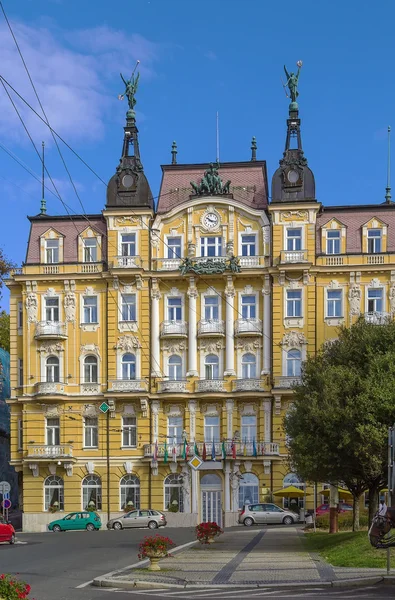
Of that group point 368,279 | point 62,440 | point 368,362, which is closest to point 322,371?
point 368,362

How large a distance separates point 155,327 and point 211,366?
4642mm

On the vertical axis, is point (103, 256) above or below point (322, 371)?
above

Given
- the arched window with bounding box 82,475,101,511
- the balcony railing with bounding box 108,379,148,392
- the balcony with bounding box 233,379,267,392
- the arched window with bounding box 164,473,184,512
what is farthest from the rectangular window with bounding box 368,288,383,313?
the arched window with bounding box 82,475,101,511

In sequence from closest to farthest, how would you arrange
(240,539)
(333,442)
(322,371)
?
1. (333,442)
2. (322,371)
3. (240,539)

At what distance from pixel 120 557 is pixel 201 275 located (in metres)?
33.4

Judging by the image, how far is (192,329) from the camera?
65688mm

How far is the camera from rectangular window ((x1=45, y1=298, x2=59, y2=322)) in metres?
66.9

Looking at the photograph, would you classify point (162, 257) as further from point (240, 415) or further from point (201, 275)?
point (240, 415)

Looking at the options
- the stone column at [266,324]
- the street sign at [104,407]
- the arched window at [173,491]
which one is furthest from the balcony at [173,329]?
the arched window at [173,491]

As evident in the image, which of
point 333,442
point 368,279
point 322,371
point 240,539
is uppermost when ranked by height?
point 368,279

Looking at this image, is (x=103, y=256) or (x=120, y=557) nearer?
(x=120, y=557)

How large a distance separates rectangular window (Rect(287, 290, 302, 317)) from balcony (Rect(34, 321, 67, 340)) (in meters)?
15.4

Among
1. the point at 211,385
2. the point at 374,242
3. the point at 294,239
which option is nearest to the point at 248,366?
the point at 211,385

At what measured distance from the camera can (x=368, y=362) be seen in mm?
38500
